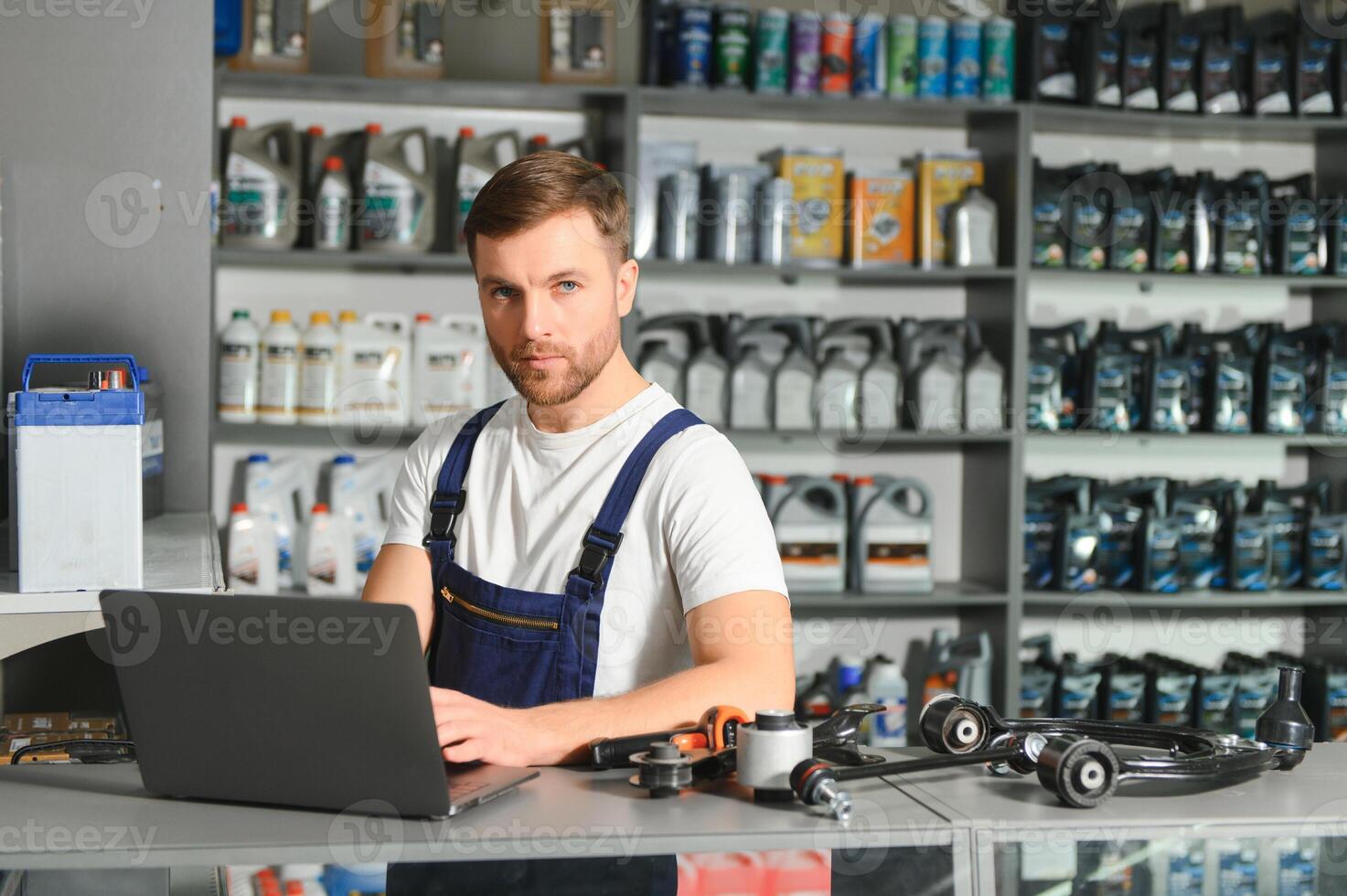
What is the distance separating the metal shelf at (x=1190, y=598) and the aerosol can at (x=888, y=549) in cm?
33

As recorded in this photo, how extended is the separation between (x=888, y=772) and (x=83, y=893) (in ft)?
2.33

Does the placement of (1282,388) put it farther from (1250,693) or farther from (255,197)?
(255,197)

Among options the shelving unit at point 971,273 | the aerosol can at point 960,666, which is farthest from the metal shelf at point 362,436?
the aerosol can at point 960,666

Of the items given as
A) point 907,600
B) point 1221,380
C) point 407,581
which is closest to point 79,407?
point 407,581

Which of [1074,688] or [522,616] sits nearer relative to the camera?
[522,616]

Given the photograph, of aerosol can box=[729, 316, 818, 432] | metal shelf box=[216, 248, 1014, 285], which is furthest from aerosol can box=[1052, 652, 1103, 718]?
metal shelf box=[216, 248, 1014, 285]

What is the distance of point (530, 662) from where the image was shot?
5.26 feet

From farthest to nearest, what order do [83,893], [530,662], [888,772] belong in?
[530,662]
[888,772]
[83,893]

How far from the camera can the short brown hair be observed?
1.61m

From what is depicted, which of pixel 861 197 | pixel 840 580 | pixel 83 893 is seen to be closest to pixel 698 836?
pixel 83 893

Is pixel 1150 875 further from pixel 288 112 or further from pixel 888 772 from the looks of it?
pixel 288 112

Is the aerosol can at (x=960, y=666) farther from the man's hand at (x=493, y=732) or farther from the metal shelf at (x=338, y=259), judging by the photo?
the man's hand at (x=493, y=732)

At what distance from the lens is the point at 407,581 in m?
1.73

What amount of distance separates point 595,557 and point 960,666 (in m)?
2.43
